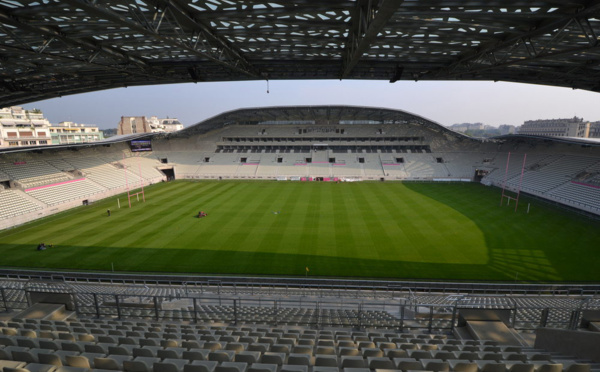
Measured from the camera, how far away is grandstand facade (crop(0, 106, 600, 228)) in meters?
31.8

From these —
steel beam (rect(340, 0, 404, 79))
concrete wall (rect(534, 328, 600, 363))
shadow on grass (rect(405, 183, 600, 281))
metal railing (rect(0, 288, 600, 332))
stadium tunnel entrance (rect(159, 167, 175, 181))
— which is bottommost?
shadow on grass (rect(405, 183, 600, 281))

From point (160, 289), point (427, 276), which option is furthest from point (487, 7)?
point (160, 289)

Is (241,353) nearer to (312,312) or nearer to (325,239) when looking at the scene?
(312,312)

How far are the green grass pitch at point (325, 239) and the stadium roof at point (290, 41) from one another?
37.3ft

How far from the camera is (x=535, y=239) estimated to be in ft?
67.3

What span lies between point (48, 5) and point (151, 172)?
43549 millimetres

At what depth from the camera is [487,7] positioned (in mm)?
8656

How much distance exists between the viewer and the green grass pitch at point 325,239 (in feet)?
54.4

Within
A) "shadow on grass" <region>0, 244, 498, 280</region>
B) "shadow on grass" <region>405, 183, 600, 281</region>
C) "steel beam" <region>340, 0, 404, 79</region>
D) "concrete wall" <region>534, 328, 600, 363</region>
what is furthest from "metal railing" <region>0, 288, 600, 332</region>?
"steel beam" <region>340, 0, 404, 79</region>

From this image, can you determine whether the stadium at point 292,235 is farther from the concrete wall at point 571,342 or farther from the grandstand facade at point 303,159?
the grandstand facade at point 303,159

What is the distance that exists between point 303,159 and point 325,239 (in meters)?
35.6

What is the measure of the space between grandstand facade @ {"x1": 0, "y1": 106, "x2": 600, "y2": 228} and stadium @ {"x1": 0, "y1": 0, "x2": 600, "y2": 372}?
491mm

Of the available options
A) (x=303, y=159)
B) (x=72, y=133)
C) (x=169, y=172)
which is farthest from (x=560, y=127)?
(x=72, y=133)

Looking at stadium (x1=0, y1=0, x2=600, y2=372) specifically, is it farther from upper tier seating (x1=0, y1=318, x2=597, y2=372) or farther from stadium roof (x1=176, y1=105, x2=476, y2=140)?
stadium roof (x1=176, y1=105, x2=476, y2=140)
